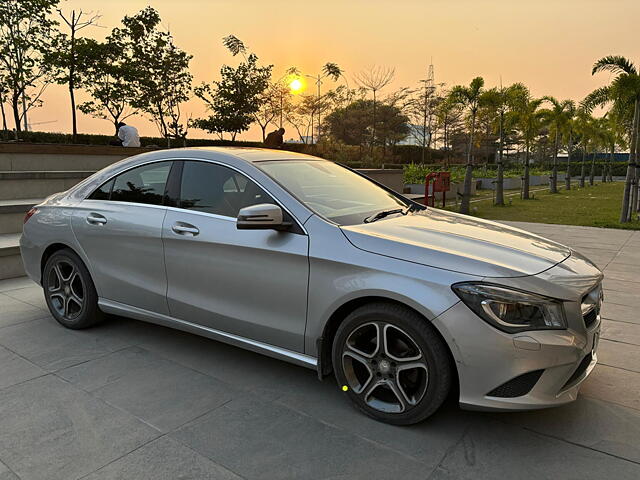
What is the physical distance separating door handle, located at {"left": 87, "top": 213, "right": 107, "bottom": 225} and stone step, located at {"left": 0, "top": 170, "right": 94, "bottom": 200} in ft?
16.9

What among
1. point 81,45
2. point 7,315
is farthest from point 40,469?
point 81,45

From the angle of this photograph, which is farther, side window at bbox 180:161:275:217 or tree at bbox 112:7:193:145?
tree at bbox 112:7:193:145

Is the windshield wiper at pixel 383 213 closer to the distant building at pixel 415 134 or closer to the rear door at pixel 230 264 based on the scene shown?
the rear door at pixel 230 264

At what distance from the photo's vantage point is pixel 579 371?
7.45ft

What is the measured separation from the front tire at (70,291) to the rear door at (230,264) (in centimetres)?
102

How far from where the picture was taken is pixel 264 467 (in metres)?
2.14

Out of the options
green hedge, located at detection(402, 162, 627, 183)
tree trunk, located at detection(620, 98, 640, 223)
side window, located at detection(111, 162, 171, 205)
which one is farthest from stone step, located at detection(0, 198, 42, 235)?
green hedge, located at detection(402, 162, 627, 183)

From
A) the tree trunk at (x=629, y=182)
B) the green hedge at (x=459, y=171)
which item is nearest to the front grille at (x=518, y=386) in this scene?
the tree trunk at (x=629, y=182)

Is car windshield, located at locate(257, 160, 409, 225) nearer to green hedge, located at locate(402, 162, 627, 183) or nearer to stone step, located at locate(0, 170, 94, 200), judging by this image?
stone step, located at locate(0, 170, 94, 200)

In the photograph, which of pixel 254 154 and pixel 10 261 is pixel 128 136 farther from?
pixel 254 154

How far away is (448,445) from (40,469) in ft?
6.32

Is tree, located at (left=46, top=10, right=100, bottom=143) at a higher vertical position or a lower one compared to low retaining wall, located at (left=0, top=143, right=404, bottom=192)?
higher

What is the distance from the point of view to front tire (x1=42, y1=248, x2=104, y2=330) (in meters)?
3.76

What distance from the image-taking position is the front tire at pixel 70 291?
3.76 meters
